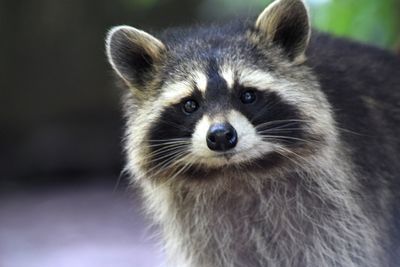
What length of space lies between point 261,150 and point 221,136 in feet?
0.96

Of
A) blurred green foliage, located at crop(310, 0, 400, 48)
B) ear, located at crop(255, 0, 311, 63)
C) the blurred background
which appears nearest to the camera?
ear, located at crop(255, 0, 311, 63)

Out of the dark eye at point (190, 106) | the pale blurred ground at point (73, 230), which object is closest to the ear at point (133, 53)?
the dark eye at point (190, 106)

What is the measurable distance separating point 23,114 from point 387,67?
700 centimetres

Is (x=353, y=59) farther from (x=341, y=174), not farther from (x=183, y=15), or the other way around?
(x=183, y=15)

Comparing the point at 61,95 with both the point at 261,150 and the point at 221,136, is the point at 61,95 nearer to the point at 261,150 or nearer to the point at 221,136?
the point at 261,150

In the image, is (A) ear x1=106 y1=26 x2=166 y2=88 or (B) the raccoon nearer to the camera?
(B) the raccoon

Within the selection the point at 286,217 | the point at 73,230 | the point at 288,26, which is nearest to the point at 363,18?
the point at 288,26

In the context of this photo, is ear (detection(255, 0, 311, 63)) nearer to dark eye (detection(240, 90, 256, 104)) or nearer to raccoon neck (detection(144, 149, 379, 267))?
dark eye (detection(240, 90, 256, 104))

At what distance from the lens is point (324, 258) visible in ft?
15.9

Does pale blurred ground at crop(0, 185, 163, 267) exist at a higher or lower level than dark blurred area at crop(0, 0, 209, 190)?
lower

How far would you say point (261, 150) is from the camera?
14.7 ft

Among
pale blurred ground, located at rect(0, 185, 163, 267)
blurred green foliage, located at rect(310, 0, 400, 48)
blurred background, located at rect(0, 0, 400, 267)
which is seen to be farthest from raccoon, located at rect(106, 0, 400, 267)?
blurred background, located at rect(0, 0, 400, 267)

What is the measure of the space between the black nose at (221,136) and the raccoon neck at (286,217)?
0.47 metres

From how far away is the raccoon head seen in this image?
4426mm
